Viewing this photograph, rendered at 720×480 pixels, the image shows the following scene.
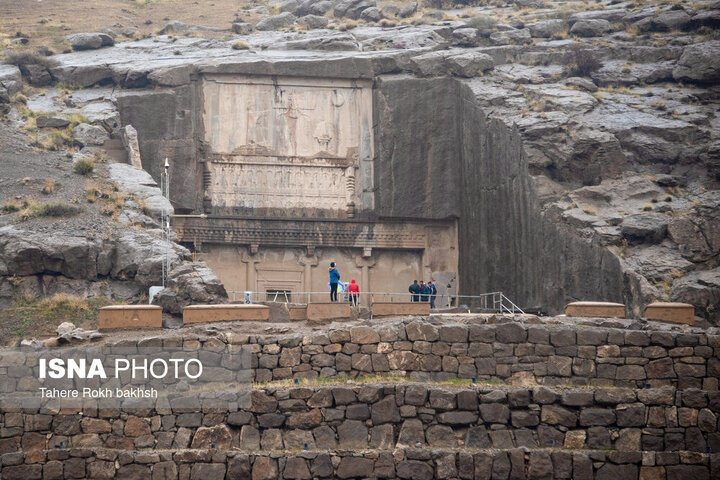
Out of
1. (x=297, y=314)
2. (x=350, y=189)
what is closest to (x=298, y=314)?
(x=297, y=314)

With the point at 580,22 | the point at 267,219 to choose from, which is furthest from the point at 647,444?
the point at 580,22

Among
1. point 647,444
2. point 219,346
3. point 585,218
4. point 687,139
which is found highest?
point 687,139

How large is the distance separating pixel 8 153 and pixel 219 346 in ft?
51.5

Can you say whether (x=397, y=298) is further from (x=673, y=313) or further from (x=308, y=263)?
(x=673, y=313)

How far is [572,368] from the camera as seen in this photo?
24578mm

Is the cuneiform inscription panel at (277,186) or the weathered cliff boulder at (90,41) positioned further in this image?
the weathered cliff boulder at (90,41)

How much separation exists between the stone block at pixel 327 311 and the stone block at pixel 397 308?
2.50 ft

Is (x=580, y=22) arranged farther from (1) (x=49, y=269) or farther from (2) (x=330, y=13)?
(1) (x=49, y=269)

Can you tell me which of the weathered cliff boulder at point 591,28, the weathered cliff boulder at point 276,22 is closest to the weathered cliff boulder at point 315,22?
the weathered cliff boulder at point 276,22

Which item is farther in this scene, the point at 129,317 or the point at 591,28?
the point at 591,28

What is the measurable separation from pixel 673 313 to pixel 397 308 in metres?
5.87

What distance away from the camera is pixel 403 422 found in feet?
75.6

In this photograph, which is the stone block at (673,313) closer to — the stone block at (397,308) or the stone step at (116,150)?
the stone block at (397,308)

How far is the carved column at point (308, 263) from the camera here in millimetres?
41094
